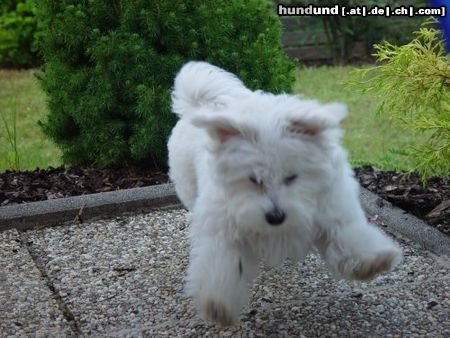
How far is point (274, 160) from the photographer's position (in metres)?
2.85

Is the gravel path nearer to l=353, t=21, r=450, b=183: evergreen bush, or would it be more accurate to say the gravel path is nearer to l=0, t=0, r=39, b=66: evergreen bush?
l=353, t=21, r=450, b=183: evergreen bush

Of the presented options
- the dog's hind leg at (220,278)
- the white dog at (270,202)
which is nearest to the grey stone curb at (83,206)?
the white dog at (270,202)

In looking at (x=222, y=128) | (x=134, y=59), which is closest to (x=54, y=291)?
(x=222, y=128)

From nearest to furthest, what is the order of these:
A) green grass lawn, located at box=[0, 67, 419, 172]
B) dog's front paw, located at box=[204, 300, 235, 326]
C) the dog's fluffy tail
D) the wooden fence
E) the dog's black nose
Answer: the dog's black nose < dog's front paw, located at box=[204, 300, 235, 326] < the dog's fluffy tail < green grass lawn, located at box=[0, 67, 419, 172] < the wooden fence

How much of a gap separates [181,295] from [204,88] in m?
→ 1.12

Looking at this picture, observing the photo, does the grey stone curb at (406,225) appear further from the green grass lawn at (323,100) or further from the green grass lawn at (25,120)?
the green grass lawn at (25,120)

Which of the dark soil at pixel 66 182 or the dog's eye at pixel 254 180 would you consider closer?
the dog's eye at pixel 254 180

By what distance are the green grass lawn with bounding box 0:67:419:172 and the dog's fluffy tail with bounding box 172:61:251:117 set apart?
2724 millimetres

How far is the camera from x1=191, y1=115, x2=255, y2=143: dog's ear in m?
2.90

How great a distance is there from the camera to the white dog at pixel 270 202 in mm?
2867

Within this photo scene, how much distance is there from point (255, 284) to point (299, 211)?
1.17 metres

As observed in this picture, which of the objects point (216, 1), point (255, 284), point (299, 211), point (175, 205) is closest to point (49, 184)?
point (175, 205)

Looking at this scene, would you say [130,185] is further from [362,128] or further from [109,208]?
[362,128]

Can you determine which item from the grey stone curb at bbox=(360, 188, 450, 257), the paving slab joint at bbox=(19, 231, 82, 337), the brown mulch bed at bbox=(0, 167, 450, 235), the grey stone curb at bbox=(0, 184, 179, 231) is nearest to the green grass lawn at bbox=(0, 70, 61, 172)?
the brown mulch bed at bbox=(0, 167, 450, 235)
